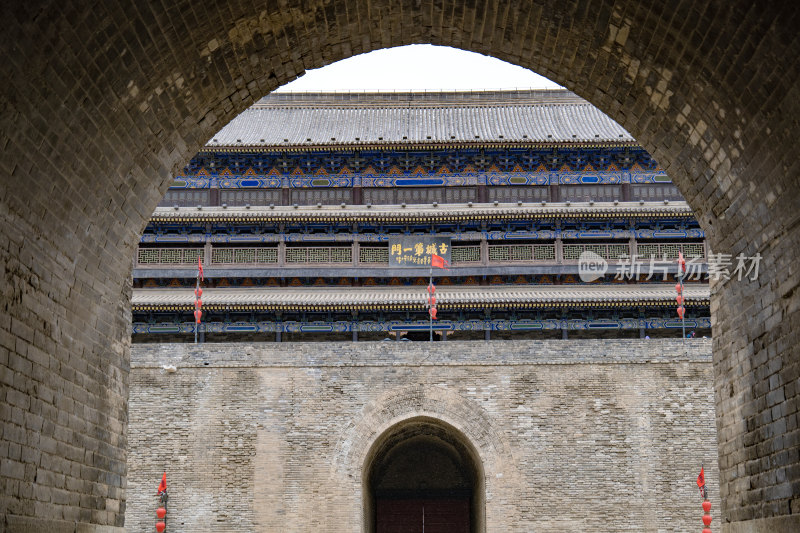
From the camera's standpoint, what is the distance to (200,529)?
19.2 metres

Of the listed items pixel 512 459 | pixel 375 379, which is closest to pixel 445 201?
pixel 375 379

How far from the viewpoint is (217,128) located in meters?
9.79

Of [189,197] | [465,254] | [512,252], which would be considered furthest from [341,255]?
[189,197]

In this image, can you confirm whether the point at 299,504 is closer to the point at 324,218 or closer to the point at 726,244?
the point at 324,218

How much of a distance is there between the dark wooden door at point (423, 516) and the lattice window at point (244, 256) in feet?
22.9

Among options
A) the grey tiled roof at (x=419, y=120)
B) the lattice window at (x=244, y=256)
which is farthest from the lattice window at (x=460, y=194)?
the lattice window at (x=244, y=256)

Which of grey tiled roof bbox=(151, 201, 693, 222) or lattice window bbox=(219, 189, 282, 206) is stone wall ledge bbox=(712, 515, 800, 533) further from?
lattice window bbox=(219, 189, 282, 206)

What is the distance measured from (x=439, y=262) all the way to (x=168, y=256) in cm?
700

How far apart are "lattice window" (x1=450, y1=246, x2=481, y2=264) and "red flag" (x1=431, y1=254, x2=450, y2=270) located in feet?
1.23

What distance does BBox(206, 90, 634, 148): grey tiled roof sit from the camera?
2512 centimetres

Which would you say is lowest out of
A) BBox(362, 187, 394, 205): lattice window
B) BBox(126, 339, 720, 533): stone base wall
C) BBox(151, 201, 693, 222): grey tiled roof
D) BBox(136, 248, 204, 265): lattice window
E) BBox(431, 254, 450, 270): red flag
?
BBox(126, 339, 720, 533): stone base wall

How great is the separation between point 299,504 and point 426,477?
5841 millimetres

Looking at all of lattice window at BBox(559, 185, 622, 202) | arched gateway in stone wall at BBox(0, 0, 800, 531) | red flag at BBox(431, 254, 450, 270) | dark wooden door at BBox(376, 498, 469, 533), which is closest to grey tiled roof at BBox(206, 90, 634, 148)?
lattice window at BBox(559, 185, 622, 202)

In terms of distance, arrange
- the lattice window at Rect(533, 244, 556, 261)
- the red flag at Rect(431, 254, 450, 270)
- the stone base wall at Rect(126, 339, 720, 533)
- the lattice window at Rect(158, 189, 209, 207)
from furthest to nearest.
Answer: the lattice window at Rect(158, 189, 209, 207) → the lattice window at Rect(533, 244, 556, 261) → the red flag at Rect(431, 254, 450, 270) → the stone base wall at Rect(126, 339, 720, 533)
